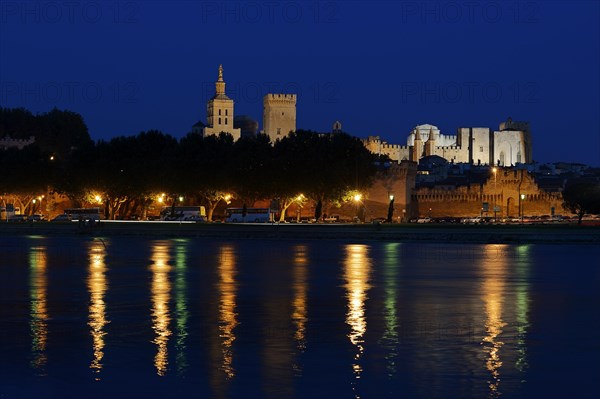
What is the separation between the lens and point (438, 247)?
1930 inches

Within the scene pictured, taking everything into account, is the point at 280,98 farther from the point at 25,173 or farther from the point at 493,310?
the point at 493,310

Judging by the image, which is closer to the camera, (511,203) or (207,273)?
(207,273)

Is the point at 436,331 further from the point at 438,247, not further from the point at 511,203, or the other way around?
the point at 511,203

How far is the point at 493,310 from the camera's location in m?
21.0

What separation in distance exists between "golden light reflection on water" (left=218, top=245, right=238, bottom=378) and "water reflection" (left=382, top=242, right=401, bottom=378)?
217 cm

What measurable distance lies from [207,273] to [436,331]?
14.1 metres

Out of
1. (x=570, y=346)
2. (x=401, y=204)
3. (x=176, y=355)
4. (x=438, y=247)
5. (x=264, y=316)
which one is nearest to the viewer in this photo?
(x=176, y=355)

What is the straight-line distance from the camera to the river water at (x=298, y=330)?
1325cm

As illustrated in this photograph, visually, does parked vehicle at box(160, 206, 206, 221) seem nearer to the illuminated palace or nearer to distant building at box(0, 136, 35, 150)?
distant building at box(0, 136, 35, 150)

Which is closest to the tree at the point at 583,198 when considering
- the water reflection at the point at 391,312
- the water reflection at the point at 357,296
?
the water reflection at the point at 357,296

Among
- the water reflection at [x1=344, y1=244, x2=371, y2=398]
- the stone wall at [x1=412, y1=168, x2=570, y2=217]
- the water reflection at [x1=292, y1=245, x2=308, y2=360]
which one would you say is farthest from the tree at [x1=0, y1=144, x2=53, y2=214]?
the water reflection at [x1=292, y1=245, x2=308, y2=360]

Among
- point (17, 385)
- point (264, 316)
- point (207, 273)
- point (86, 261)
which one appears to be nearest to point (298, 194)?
point (86, 261)

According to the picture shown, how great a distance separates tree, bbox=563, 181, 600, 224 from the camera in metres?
77.9

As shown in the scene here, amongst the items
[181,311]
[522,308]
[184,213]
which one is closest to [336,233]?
[184,213]
